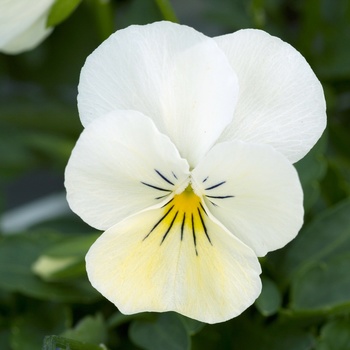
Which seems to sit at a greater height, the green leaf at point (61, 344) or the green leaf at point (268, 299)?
the green leaf at point (61, 344)

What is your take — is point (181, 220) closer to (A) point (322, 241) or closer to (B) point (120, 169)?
(B) point (120, 169)

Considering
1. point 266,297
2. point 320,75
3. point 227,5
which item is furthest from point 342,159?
point 266,297

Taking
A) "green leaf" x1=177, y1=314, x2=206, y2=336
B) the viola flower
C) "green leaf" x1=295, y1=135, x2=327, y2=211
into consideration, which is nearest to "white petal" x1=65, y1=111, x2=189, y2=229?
the viola flower

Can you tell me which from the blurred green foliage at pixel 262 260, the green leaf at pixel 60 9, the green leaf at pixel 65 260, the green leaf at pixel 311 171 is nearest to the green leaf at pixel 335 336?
the blurred green foliage at pixel 262 260

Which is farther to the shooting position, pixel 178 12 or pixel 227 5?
pixel 178 12

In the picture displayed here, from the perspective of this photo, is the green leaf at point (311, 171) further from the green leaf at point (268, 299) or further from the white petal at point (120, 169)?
the white petal at point (120, 169)

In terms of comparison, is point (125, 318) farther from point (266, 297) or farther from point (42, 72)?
point (42, 72)
